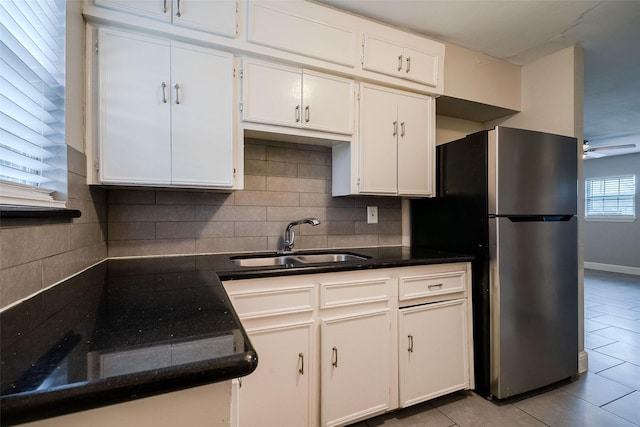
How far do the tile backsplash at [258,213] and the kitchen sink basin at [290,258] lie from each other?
98mm

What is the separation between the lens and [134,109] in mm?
1445

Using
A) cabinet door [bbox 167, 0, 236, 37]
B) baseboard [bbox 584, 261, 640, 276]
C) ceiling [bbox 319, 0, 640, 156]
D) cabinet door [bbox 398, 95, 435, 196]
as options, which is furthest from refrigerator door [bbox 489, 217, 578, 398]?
baseboard [bbox 584, 261, 640, 276]

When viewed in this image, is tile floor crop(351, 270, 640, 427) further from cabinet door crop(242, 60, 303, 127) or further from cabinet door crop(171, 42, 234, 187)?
cabinet door crop(242, 60, 303, 127)

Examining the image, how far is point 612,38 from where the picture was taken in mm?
2164

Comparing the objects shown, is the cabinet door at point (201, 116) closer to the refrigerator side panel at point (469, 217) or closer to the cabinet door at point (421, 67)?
the cabinet door at point (421, 67)

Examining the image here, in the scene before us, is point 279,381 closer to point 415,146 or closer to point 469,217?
point 469,217

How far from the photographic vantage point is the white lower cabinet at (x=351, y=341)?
1393 millimetres

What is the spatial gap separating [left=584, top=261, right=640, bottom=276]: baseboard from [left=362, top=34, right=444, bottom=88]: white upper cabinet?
6.41 m

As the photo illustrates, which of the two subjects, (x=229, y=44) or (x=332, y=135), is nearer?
(x=229, y=44)

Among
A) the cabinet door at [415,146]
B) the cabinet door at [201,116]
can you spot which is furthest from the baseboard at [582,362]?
the cabinet door at [201,116]

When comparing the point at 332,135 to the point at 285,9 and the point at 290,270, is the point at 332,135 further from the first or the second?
the point at 290,270

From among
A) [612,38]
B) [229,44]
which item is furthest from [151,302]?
[612,38]

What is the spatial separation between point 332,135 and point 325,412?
5.06 feet

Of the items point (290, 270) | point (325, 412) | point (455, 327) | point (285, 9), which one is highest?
point (285, 9)
